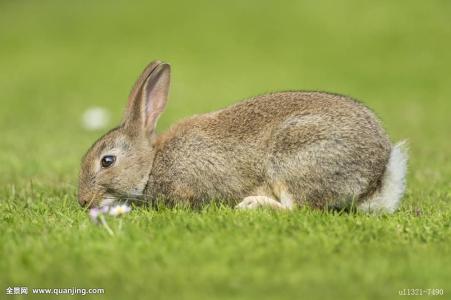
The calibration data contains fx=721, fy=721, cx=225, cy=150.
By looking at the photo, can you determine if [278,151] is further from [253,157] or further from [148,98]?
[148,98]

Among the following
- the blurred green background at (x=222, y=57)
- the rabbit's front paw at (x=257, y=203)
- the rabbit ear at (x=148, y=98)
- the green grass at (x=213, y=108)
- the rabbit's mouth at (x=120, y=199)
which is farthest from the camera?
the blurred green background at (x=222, y=57)

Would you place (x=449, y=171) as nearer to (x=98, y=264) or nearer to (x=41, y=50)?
(x=98, y=264)

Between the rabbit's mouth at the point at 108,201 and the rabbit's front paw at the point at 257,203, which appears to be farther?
the rabbit's mouth at the point at 108,201

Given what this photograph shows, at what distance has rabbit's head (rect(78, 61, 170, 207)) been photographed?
6461 mm

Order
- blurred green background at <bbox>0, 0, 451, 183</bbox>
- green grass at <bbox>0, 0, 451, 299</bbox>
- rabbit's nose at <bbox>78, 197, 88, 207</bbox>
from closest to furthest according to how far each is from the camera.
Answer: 1. green grass at <bbox>0, 0, 451, 299</bbox>
2. rabbit's nose at <bbox>78, 197, 88, 207</bbox>
3. blurred green background at <bbox>0, 0, 451, 183</bbox>

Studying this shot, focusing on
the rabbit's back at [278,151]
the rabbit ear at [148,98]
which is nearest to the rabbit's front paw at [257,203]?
the rabbit's back at [278,151]

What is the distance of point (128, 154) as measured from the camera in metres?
6.62

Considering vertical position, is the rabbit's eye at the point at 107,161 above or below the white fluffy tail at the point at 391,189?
above

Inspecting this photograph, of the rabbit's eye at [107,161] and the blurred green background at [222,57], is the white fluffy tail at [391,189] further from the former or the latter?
the blurred green background at [222,57]

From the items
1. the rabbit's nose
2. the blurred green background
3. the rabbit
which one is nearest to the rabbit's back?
the rabbit

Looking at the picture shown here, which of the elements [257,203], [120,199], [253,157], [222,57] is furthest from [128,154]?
[222,57]

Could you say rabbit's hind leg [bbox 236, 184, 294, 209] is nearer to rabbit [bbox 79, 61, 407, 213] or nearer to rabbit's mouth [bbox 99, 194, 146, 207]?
rabbit [bbox 79, 61, 407, 213]

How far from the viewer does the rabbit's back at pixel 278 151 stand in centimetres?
604

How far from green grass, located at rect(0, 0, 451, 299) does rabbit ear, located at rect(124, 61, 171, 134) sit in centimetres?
96
